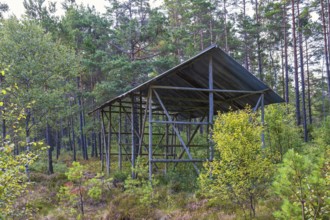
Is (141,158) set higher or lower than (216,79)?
lower

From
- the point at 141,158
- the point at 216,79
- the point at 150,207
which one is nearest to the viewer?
the point at 150,207

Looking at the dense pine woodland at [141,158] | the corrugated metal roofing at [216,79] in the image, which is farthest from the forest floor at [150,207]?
the corrugated metal roofing at [216,79]

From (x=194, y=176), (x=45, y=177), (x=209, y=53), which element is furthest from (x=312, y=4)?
(x=45, y=177)

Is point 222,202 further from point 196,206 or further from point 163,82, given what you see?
point 163,82

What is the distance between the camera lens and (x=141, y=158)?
13.3 meters

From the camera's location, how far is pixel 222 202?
9.97 m

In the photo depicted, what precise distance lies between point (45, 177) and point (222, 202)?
11887mm

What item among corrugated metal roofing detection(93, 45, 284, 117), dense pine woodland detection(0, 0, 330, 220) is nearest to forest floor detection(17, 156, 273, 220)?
dense pine woodland detection(0, 0, 330, 220)

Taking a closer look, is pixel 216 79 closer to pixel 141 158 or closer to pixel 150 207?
pixel 141 158

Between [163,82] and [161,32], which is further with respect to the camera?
[161,32]

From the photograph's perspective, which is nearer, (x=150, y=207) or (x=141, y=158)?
(x=150, y=207)

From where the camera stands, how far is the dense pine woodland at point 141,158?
578 cm

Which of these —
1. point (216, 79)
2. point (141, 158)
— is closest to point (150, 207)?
point (141, 158)

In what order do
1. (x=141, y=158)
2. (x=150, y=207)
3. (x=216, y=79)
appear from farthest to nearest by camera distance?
(x=216, y=79) < (x=141, y=158) < (x=150, y=207)
